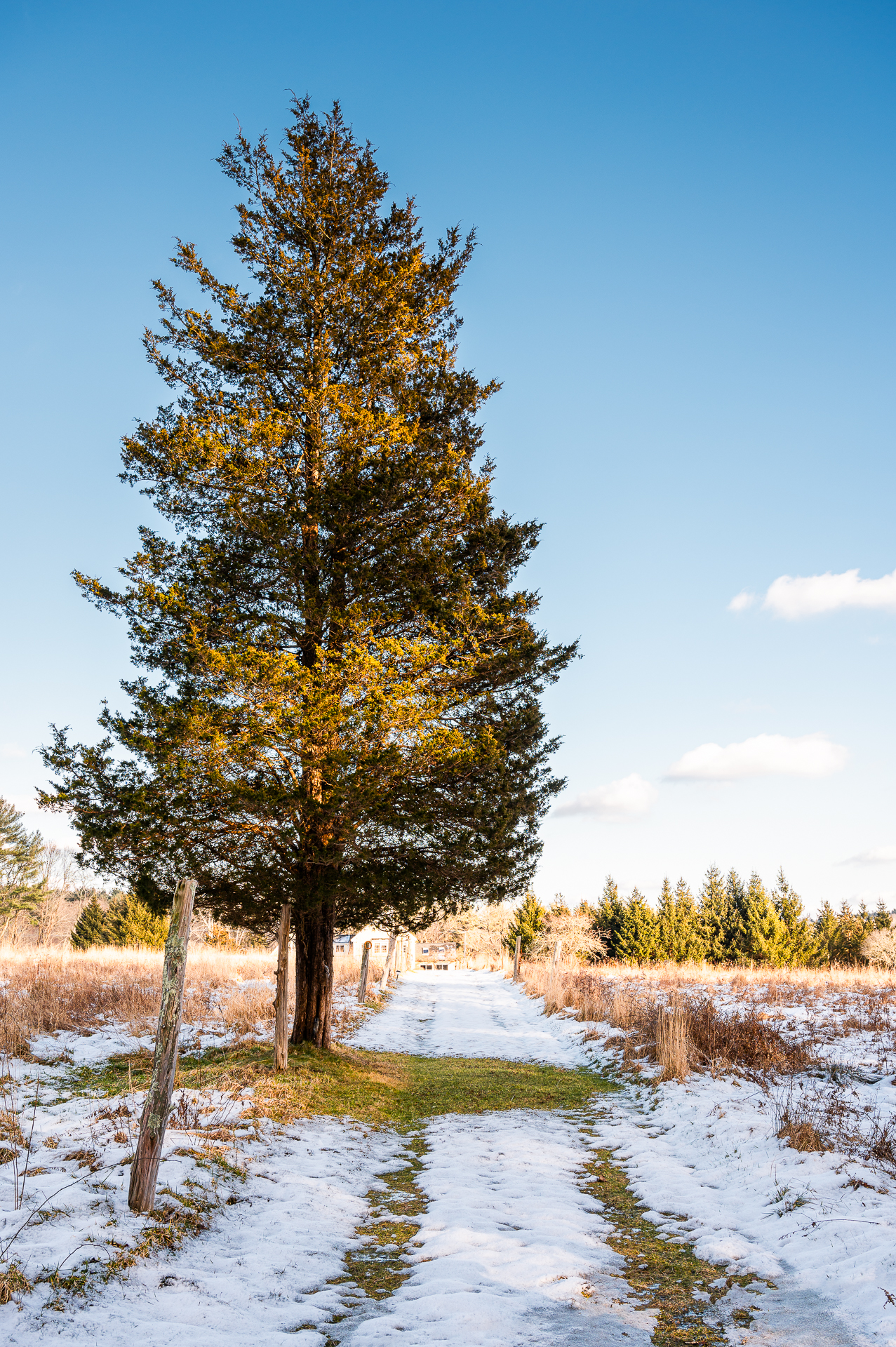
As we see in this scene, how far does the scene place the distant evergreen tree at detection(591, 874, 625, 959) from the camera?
43656 millimetres

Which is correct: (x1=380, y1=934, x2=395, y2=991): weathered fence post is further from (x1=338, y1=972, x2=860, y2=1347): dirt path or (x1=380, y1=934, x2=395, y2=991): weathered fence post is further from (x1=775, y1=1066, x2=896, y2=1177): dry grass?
(x1=338, y1=972, x2=860, y2=1347): dirt path

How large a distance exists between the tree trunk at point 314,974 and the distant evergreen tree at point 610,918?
34826mm

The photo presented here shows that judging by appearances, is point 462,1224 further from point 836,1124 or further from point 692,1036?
point 692,1036

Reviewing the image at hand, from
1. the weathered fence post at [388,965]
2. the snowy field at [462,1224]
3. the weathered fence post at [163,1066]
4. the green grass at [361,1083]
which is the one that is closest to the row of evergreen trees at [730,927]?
the weathered fence post at [388,965]

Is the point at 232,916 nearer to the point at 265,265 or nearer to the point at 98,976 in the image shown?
the point at 98,976

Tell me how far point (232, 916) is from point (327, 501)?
606 cm

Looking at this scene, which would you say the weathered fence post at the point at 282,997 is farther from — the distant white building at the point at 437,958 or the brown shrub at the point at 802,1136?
the distant white building at the point at 437,958

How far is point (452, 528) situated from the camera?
10711 millimetres

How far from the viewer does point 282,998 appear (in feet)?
29.9

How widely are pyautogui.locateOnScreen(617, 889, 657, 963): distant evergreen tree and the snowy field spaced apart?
3398cm

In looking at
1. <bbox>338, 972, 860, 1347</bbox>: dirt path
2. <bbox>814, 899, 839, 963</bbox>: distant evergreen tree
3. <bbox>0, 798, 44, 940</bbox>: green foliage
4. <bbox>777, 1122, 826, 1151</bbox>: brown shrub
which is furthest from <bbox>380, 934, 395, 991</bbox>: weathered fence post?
<bbox>0, 798, 44, 940</bbox>: green foliage

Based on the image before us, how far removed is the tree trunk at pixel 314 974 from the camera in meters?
10.2

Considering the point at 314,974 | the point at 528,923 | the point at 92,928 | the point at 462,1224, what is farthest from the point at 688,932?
the point at 462,1224

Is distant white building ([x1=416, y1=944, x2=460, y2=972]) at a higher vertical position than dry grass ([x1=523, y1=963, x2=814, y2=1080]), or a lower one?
lower
